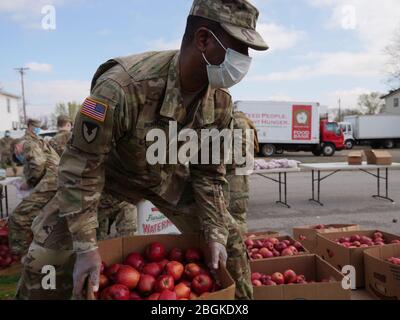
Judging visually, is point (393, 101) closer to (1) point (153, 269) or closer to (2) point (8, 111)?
(2) point (8, 111)

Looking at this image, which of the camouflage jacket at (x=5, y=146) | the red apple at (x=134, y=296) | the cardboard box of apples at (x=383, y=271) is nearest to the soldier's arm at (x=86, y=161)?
the red apple at (x=134, y=296)

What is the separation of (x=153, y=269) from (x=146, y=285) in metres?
0.11

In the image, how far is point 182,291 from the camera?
188 cm

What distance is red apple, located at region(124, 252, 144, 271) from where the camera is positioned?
2099mm

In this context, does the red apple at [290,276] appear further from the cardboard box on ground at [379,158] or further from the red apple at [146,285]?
the cardboard box on ground at [379,158]

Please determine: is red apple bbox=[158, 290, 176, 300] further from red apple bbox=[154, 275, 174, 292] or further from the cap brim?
the cap brim

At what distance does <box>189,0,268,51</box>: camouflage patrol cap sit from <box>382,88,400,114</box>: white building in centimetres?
4519

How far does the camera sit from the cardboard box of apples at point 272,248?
3.78m

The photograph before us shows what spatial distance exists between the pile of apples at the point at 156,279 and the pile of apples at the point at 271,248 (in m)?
1.75

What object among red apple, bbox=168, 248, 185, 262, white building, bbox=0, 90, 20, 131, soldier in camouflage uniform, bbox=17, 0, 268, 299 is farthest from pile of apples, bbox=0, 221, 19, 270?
white building, bbox=0, 90, 20, 131

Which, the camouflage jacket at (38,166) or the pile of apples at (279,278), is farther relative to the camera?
the camouflage jacket at (38,166)

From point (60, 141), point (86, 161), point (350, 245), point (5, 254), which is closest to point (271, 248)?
point (350, 245)
